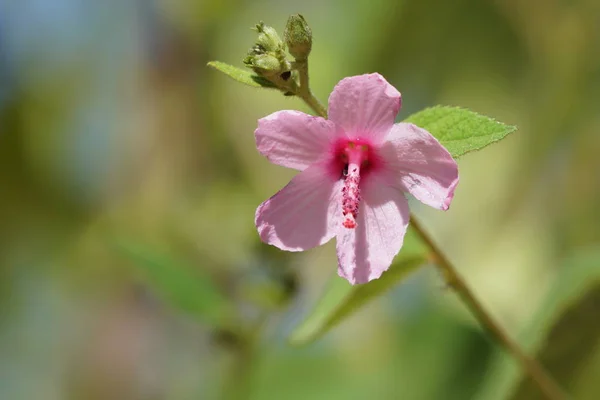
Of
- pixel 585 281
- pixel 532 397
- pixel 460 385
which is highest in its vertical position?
pixel 585 281

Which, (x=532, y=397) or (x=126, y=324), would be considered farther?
(x=126, y=324)

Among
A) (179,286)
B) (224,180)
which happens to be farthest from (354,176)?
(224,180)

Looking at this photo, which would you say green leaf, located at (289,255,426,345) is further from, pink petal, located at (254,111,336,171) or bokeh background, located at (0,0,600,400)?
bokeh background, located at (0,0,600,400)

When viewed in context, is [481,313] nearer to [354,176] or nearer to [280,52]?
[354,176]

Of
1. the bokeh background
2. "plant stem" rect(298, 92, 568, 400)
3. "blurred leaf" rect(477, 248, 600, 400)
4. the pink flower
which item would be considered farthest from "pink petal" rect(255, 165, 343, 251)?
the bokeh background

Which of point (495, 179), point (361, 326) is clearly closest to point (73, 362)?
point (361, 326)

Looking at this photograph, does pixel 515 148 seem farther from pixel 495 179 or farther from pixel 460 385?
pixel 460 385
